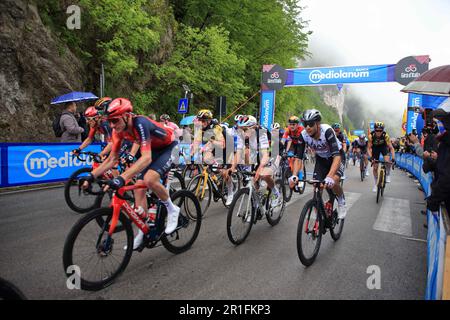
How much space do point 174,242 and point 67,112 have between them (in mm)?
6120

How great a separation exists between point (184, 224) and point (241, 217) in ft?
3.29

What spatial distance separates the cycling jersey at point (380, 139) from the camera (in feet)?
29.3

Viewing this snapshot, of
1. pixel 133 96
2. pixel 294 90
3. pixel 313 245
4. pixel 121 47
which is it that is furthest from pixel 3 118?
pixel 294 90

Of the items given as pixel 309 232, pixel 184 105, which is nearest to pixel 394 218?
pixel 309 232

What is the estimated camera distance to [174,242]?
421cm

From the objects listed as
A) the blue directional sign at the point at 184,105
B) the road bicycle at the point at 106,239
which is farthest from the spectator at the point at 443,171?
the blue directional sign at the point at 184,105

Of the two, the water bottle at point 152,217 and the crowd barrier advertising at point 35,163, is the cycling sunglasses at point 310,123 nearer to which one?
the water bottle at point 152,217

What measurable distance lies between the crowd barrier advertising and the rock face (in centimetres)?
235

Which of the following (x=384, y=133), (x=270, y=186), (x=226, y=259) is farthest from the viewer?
(x=384, y=133)

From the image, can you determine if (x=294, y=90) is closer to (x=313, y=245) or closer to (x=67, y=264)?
(x=313, y=245)

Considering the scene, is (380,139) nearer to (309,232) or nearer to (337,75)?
(309,232)

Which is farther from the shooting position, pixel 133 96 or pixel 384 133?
pixel 133 96

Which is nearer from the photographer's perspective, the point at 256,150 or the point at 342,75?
the point at 256,150

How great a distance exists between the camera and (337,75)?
59.3 feet
